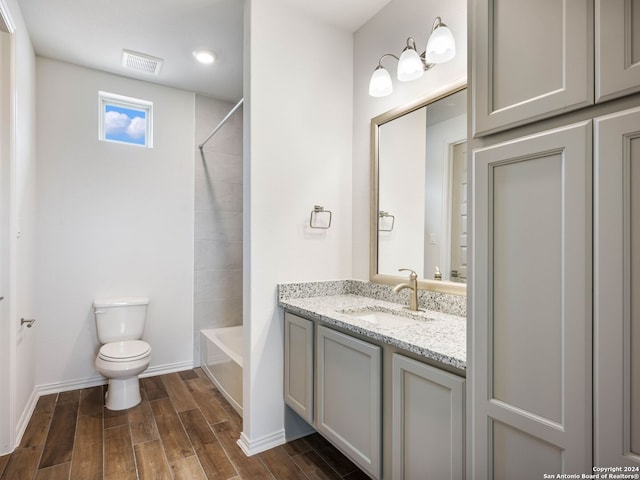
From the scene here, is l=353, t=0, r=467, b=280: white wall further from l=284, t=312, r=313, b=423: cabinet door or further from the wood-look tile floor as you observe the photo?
the wood-look tile floor

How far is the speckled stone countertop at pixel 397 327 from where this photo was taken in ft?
3.90

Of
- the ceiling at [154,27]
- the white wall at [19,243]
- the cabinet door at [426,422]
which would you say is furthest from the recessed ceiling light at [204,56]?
the cabinet door at [426,422]

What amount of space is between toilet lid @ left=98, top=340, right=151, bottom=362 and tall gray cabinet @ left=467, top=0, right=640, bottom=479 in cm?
233

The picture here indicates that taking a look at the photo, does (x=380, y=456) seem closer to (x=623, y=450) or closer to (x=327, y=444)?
(x=327, y=444)

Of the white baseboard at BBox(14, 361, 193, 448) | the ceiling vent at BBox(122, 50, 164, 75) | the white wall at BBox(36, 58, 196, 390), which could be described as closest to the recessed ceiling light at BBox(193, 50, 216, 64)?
the ceiling vent at BBox(122, 50, 164, 75)

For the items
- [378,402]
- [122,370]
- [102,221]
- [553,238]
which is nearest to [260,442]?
[378,402]

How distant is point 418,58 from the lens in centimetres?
180

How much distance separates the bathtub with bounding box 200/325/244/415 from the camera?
2.46m

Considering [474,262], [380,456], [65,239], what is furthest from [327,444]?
[65,239]

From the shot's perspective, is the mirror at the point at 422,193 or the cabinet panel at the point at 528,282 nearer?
the cabinet panel at the point at 528,282

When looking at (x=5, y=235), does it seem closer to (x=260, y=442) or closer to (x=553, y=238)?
Answer: (x=260, y=442)

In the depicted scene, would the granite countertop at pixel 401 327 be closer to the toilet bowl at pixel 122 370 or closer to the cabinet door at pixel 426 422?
the cabinet door at pixel 426 422

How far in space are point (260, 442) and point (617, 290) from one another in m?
1.95

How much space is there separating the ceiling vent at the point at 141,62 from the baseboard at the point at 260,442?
8.97 feet
